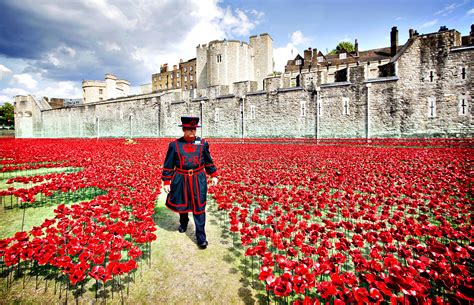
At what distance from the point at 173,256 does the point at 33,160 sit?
42.4 feet

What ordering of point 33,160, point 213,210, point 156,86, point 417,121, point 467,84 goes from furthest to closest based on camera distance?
1. point 156,86
2. point 417,121
3. point 467,84
4. point 33,160
5. point 213,210

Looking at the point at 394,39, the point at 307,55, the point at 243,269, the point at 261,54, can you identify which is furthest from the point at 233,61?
the point at 243,269

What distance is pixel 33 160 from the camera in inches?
463

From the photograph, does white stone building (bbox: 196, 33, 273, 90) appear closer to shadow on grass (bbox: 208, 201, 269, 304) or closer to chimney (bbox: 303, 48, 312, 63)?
chimney (bbox: 303, 48, 312, 63)

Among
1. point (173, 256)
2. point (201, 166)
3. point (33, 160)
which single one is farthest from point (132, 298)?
point (33, 160)

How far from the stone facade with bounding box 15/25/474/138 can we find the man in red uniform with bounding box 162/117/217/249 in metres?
22.0

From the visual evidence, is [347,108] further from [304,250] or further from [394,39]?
[394,39]

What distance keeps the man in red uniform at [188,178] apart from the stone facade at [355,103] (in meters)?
22.0

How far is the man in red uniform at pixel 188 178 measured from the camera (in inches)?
146

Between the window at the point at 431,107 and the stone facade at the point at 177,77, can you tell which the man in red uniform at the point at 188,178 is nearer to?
the window at the point at 431,107

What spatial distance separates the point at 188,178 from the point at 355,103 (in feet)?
74.8

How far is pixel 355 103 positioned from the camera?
22000 millimetres

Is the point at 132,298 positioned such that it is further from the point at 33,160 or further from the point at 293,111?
the point at 293,111

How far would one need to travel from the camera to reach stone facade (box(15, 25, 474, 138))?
1875 centimetres
